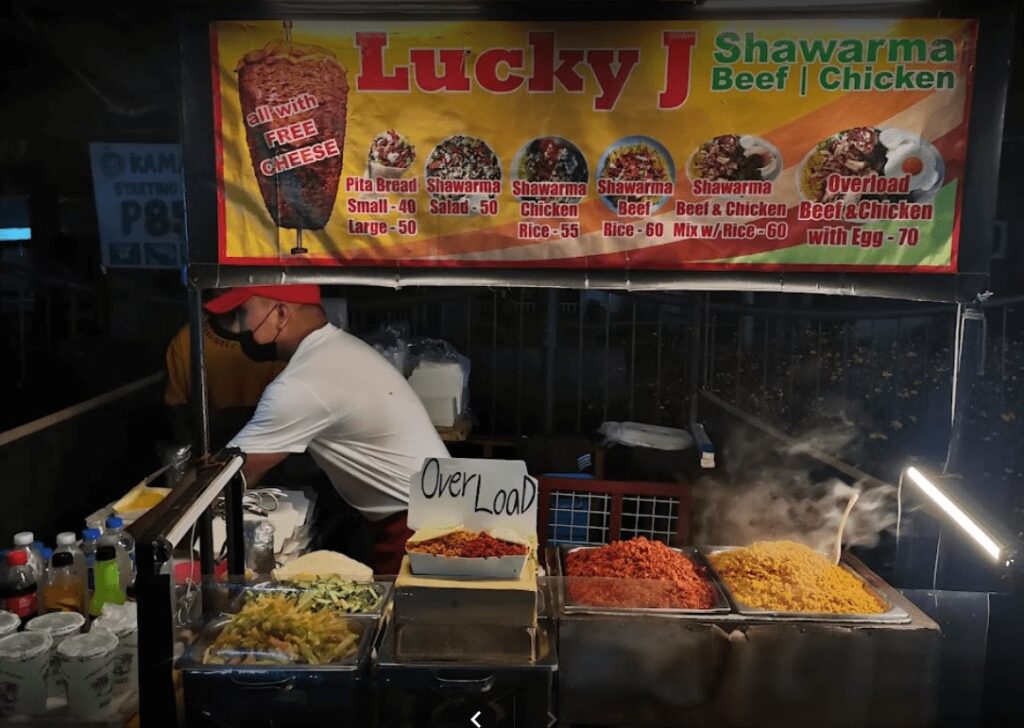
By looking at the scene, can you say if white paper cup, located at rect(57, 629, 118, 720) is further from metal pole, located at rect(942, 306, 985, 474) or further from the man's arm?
metal pole, located at rect(942, 306, 985, 474)

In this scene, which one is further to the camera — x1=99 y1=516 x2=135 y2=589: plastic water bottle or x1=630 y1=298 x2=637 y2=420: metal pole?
x1=630 y1=298 x2=637 y2=420: metal pole

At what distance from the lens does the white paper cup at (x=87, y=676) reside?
2463 mm

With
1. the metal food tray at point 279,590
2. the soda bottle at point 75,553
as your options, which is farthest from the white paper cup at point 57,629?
the metal food tray at point 279,590

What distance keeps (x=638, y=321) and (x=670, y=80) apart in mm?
1202

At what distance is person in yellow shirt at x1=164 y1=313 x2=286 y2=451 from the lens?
3979 millimetres

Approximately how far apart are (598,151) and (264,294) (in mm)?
1869

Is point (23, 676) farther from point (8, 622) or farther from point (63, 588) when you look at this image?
point (63, 588)

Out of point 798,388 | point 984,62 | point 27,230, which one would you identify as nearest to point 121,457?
point 27,230

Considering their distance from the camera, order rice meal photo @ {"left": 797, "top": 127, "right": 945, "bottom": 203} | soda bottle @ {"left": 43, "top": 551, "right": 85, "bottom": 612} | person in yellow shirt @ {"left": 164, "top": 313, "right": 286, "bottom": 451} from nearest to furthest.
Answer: soda bottle @ {"left": 43, "top": 551, "right": 85, "bottom": 612}
rice meal photo @ {"left": 797, "top": 127, "right": 945, "bottom": 203}
person in yellow shirt @ {"left": 164, "top": 313, "right": 286, "bottom": 451}

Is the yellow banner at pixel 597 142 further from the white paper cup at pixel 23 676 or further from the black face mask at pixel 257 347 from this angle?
the white paper cup at pixel 23 676

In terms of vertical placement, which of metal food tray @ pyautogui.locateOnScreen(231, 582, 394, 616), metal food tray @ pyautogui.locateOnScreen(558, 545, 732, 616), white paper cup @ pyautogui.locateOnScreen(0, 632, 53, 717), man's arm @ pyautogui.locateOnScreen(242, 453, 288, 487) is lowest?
white paper cup @ pyautogui.locateOnScreen(0, 632, 53, 717)

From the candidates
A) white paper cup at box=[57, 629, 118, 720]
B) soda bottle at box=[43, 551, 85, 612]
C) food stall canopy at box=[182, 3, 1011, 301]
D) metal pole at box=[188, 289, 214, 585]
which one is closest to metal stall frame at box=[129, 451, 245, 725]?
white paper cup at box=[57, 629, 118, 720]

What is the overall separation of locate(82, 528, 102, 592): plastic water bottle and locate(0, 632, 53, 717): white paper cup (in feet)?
Answer: 1.65

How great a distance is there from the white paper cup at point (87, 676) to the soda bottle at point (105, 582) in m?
0.39
